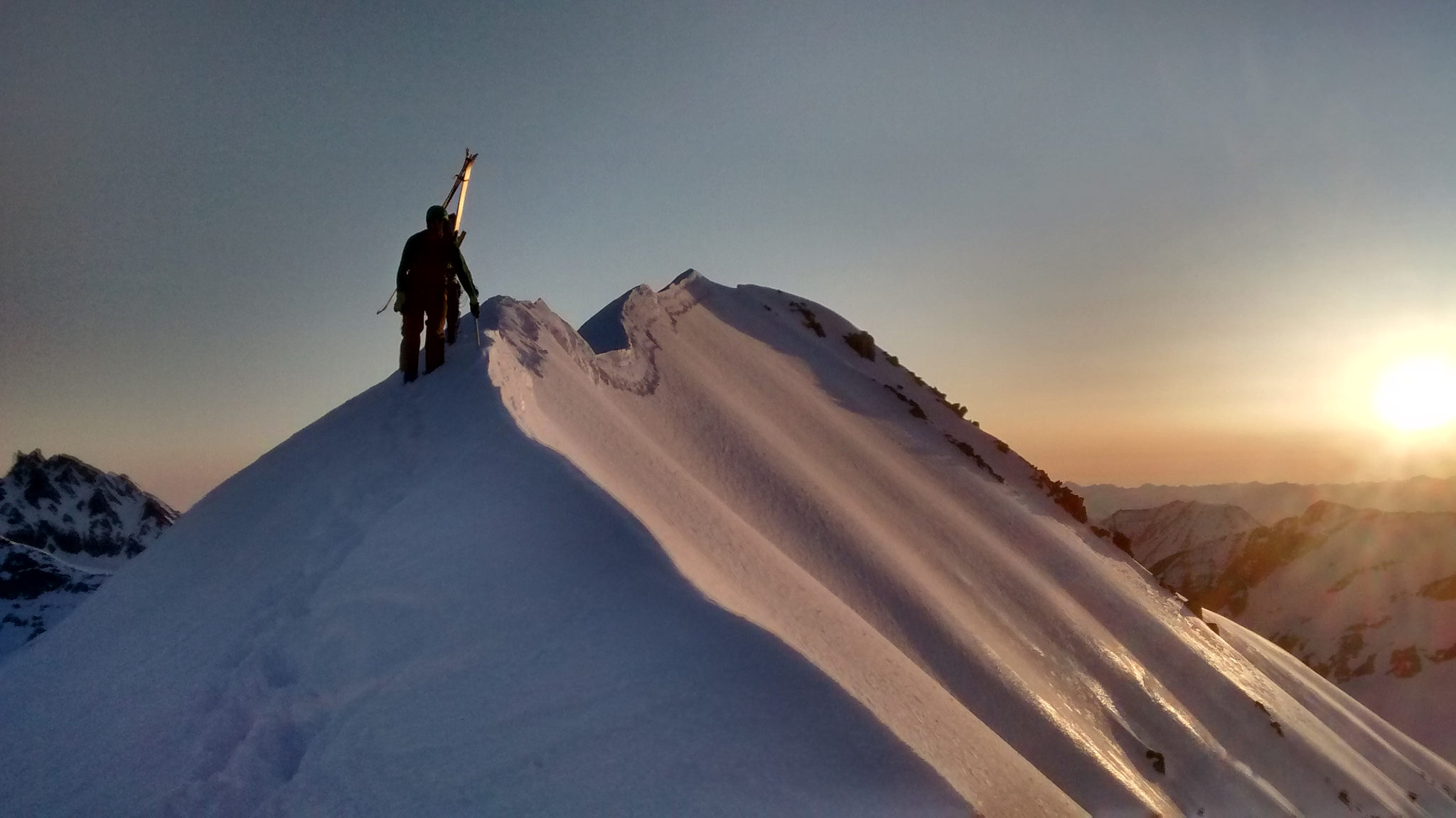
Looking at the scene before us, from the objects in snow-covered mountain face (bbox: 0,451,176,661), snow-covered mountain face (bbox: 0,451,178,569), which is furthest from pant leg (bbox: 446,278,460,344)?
snow-covered mountain face (bbox: 0,451,178,569)

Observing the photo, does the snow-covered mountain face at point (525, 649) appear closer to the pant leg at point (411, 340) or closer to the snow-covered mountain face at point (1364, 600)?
the pant leg at point (411, 340)

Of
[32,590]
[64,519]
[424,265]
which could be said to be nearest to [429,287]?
[424,265]

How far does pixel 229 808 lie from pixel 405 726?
111cm

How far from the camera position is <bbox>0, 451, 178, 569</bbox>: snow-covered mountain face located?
18312cm

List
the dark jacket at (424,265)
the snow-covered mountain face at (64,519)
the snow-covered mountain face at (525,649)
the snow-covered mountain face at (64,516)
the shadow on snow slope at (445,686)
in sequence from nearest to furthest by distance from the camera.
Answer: the shadow on snow slope at (445,686) < the snow-covered mountain face at (525,649) < the dark jacket at (424,265) < the snow-covered mountain face at (64,519) < the snow-covered mountain face at (64,516)

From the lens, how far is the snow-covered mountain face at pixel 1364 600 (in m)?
106

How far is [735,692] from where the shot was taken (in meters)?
5.99

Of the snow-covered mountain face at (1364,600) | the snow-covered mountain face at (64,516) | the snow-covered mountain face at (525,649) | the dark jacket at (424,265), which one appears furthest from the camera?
the snow-covered mountain face at (64,516)

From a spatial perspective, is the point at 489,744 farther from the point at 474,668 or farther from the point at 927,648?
the point at 927,648

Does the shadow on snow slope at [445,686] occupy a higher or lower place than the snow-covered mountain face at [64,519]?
lower

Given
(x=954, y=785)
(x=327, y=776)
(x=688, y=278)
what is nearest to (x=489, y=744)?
(x=327, y=776)

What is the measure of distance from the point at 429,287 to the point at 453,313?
1.92 ft

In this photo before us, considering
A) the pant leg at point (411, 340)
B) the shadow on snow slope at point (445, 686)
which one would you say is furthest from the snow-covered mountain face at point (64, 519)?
the shadow on snow slope at point (445, 686)

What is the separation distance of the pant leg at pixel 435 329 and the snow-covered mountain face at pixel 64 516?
218 m
